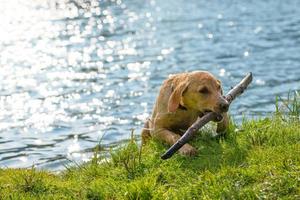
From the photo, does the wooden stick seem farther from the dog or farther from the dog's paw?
the dog's paw

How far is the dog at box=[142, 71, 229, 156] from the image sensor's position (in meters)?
7.01

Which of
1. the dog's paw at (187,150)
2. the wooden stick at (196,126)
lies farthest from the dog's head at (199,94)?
the dog's paw at (187,150)

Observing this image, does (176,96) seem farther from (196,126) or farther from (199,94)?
(196,126)

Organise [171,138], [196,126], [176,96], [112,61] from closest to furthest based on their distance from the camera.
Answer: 1. [196,126]
2. [176,96]
3. [171,138]
4. [112,61]

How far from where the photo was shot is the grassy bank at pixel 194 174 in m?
5.50

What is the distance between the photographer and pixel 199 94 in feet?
23.3

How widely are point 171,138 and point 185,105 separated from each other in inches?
17.8

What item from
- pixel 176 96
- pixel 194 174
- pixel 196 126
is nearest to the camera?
pixel 194 174

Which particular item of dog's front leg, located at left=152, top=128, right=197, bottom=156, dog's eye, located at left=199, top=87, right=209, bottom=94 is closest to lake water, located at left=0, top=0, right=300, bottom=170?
dog's front leg, located at left=152, top=128, right=197, bottom=156

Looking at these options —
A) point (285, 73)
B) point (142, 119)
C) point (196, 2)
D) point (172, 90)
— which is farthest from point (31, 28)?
point (172, 90)

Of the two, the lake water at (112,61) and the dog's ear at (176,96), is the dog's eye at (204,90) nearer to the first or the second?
the dog's ear at (176,96)

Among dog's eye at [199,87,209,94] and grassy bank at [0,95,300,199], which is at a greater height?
dog's eye at [199,87,209,94]

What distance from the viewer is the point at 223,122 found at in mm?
7547

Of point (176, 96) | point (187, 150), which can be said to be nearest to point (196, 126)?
point (187, 150)
